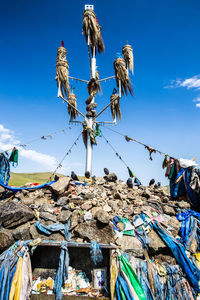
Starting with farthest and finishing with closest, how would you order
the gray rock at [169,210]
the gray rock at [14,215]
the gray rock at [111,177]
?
the gray rock at [111,177] < the gray rock at [169,210] < the gray rock at [14,215]

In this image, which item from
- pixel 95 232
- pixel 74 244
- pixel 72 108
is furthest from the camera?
pixel 72 108

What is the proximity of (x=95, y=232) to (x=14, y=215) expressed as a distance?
297 centimetres

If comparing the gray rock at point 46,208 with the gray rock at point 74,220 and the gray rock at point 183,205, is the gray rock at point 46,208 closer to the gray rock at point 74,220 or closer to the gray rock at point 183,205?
the gray rock at point 74,220

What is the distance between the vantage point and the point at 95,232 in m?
5.75

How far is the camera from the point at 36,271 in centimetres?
548

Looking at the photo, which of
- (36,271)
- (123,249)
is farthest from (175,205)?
(36,271)

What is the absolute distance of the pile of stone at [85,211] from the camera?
562 centimetres

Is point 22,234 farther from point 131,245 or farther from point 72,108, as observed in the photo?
point 72,108

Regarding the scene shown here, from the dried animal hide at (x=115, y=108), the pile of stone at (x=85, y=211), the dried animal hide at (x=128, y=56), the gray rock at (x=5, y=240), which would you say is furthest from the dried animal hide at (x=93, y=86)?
the gray rock at (x=5, y=240)

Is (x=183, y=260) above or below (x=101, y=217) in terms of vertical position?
below

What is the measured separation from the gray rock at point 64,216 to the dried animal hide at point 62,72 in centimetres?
725

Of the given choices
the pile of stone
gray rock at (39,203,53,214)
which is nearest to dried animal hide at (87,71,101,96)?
the pile of stone

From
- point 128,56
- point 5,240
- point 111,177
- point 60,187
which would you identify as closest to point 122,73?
point 128,56

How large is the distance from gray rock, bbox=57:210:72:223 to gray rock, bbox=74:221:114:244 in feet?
1.77
